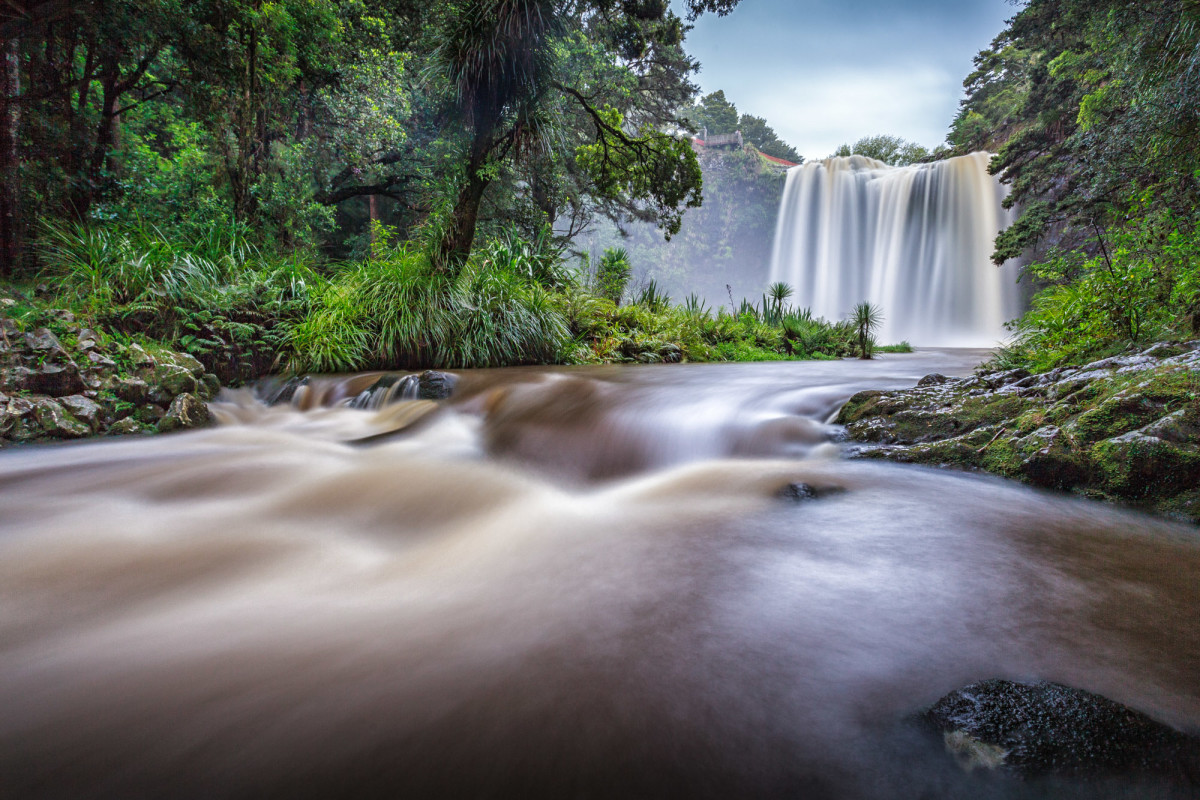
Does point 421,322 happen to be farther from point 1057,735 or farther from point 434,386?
point 1057,735


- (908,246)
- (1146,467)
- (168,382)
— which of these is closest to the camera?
(1146,467)

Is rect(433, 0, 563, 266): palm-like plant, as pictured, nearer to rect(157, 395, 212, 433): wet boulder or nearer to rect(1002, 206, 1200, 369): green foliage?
rect(157, 395, 212, 433): wet boulder

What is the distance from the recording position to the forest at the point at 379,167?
4.66 metres

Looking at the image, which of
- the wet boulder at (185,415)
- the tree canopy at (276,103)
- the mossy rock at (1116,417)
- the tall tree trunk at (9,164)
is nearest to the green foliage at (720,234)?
the tree canopy at (276,103)

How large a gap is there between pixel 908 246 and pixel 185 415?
28.4 m

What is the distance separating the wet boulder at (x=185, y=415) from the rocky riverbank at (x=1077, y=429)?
5180 millimetres

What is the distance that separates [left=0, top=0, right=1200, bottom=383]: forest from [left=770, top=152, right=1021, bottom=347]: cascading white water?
13.7 meters

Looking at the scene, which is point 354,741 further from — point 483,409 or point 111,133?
point 111,133

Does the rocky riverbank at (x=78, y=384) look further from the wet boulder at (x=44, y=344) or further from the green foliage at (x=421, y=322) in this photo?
the green foliage at (x=421, y=322)

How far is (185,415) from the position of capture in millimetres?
4180

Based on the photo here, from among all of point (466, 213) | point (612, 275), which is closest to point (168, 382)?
point (466, 213)

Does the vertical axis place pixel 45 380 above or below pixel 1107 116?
below

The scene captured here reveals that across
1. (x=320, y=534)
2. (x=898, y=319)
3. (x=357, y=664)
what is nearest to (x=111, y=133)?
(x=320, y=534)

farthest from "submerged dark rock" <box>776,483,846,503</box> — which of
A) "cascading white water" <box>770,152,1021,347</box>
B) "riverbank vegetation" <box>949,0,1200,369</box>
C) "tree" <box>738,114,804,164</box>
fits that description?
"tree" <box>738,114,804,164</box>
